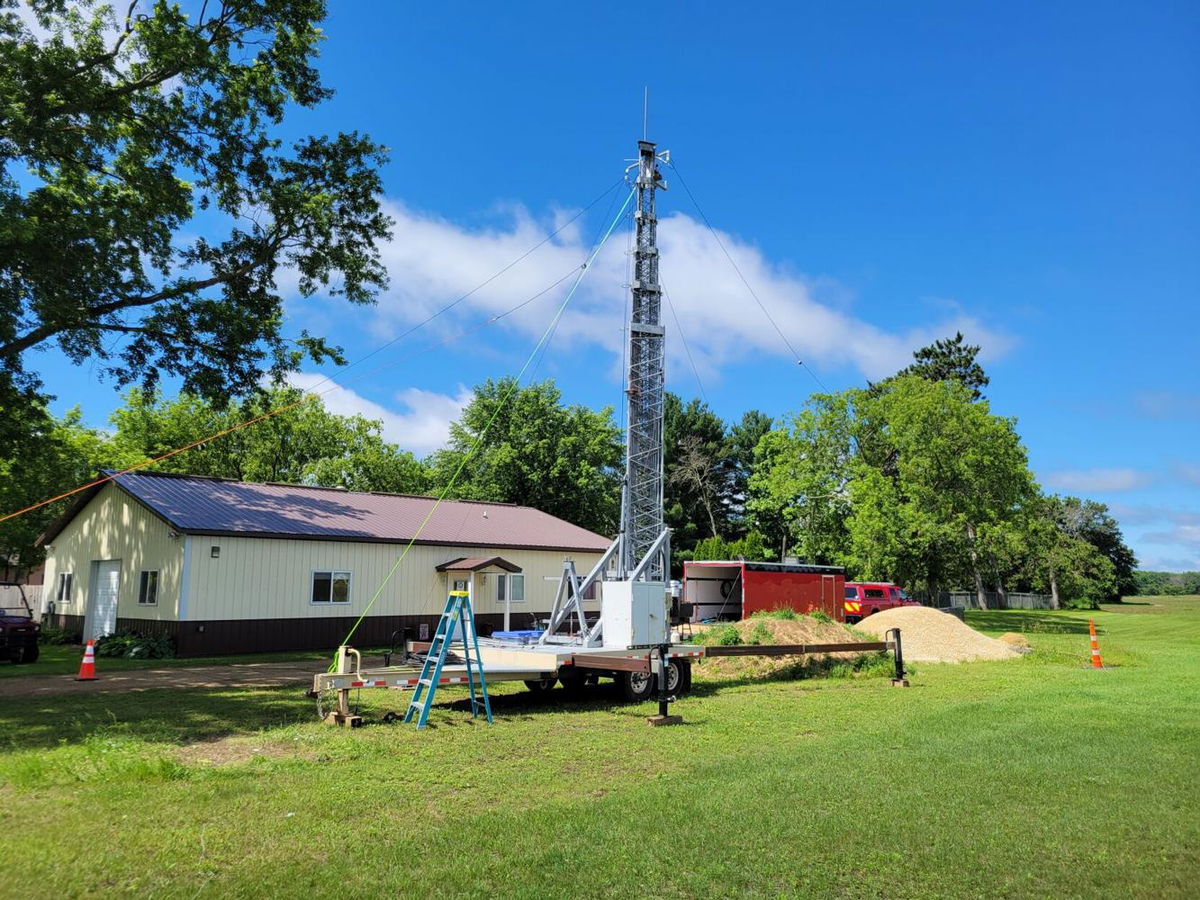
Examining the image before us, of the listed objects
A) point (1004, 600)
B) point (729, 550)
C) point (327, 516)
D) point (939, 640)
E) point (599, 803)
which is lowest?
point (599, 803)

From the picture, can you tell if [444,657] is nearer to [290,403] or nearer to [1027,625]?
[290,403]

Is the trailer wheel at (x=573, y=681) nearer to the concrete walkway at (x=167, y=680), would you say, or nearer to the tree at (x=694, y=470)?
the concrete walkway at (x=167, y=680)

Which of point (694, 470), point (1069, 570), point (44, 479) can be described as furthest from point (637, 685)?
point (1069, 570)

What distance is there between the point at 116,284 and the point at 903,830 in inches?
743

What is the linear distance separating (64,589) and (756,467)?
3468 centimetres

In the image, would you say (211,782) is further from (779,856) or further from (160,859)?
(779,856)

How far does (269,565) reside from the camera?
23375 mm

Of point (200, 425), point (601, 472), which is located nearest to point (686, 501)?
point (601, 472)

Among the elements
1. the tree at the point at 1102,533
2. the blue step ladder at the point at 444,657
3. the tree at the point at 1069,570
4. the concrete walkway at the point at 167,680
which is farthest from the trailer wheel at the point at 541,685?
the tree at the point at 1102,533

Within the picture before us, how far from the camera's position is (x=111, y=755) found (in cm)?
782

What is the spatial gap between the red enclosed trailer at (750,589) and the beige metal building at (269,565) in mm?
5303

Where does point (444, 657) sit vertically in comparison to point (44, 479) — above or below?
below

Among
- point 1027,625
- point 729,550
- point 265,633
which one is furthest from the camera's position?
point 729,550

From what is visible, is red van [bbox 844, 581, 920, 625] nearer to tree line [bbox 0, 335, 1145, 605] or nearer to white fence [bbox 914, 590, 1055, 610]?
tree line [bbox 0, 335, 1145, 605]
